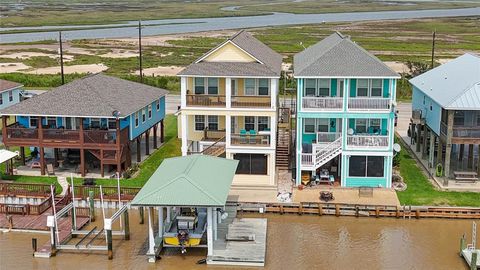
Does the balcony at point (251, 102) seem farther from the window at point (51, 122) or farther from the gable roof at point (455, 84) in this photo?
the window at point (51, 122)

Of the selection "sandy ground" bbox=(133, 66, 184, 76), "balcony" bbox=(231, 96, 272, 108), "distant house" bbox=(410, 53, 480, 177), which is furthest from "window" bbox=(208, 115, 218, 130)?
"sandy ground" bbox=(133, 66, 184, 76)

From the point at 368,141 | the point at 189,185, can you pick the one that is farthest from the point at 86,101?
the point at 368,141

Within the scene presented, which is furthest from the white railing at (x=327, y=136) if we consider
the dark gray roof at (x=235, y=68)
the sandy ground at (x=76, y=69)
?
the sandy ground at (x=76, y=69)

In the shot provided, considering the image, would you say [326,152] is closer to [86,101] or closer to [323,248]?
[323,248]

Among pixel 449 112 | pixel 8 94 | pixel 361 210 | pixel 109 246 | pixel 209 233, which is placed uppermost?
pixel 449 112

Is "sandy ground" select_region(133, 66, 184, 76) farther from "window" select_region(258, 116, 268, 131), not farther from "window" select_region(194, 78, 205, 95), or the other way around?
"window" select_region(258, 116, 268, 131)

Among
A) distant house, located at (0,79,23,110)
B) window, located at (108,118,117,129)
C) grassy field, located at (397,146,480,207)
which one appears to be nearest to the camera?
grassy field, located at (397,146,480,207)

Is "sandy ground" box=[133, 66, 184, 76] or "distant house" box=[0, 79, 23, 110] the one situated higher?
"distant house" box=[0, 79, 23, 110]
